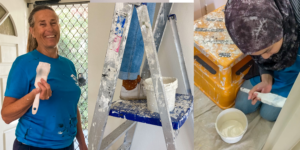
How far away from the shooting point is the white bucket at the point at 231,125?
1.67ft

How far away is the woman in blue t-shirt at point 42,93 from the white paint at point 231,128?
0.52 meters

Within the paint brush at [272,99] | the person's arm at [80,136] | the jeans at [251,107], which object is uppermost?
the paint brush at [272,99]

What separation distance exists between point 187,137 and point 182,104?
0.37 m

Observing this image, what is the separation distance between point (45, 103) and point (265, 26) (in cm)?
64

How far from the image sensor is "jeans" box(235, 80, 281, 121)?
452mm

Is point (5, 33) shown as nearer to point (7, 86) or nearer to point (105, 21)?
point (7, 86)

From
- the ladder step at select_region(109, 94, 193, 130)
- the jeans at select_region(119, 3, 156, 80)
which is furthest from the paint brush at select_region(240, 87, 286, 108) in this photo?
the jeans at select_region(119, 3, 156, 80)

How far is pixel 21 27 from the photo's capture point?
552mm

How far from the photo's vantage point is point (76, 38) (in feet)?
2.31

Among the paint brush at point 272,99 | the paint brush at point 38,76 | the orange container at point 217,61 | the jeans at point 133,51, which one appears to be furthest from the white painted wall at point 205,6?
the paint brush at point 38,76

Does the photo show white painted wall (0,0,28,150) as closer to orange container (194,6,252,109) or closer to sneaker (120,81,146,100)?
sneaker (120,81,146,100)

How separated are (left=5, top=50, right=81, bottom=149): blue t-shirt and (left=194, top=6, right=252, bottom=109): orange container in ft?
1.52

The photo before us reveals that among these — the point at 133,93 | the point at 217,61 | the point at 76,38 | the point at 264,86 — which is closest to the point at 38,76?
the point at 76,38

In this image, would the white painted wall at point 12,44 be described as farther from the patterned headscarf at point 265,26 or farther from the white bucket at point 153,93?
the patterned headscarf at point 265,26
